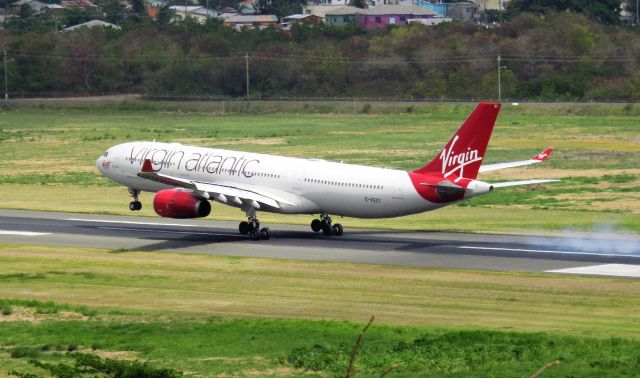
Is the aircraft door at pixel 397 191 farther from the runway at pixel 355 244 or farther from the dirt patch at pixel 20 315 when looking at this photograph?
the dirt patch at pixel 20 315

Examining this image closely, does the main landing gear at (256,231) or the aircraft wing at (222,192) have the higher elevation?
the aircraft wing at (222,192)

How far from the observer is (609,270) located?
51.9 m

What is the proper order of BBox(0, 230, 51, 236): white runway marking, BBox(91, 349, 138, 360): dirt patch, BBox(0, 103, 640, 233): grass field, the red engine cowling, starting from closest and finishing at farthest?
BBox(91, 349, 138, 360): dirt patch → the red engine cowling → BBox(0, 230, 51, 236): white runway marking → BBox(0, 103, 640, 233): grass field

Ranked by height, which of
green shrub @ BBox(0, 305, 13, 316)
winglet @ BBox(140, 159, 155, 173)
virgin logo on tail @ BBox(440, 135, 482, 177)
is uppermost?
virgin logo on tail @ BBox(440, 135, 482, 177)

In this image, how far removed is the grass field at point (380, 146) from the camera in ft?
237

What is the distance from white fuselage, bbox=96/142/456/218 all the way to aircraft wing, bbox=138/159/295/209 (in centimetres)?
37

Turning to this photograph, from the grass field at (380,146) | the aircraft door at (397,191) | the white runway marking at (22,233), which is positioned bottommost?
the grass field at (380,146)

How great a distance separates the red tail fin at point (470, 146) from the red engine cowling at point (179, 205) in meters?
11.9

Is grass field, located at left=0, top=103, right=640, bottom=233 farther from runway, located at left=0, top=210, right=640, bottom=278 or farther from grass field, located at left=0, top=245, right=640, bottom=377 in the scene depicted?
grass field, located at left=0, top=245, right=640, bottom=377

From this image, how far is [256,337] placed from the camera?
39.8 metres

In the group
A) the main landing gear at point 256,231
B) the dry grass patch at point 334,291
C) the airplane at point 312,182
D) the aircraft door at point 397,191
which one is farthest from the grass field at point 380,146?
the dry grass patch at point 334,291

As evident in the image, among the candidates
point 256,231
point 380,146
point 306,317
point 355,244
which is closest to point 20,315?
point 306,317

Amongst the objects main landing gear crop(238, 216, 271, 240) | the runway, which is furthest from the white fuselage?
the runway

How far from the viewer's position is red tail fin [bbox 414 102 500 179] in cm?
5716
